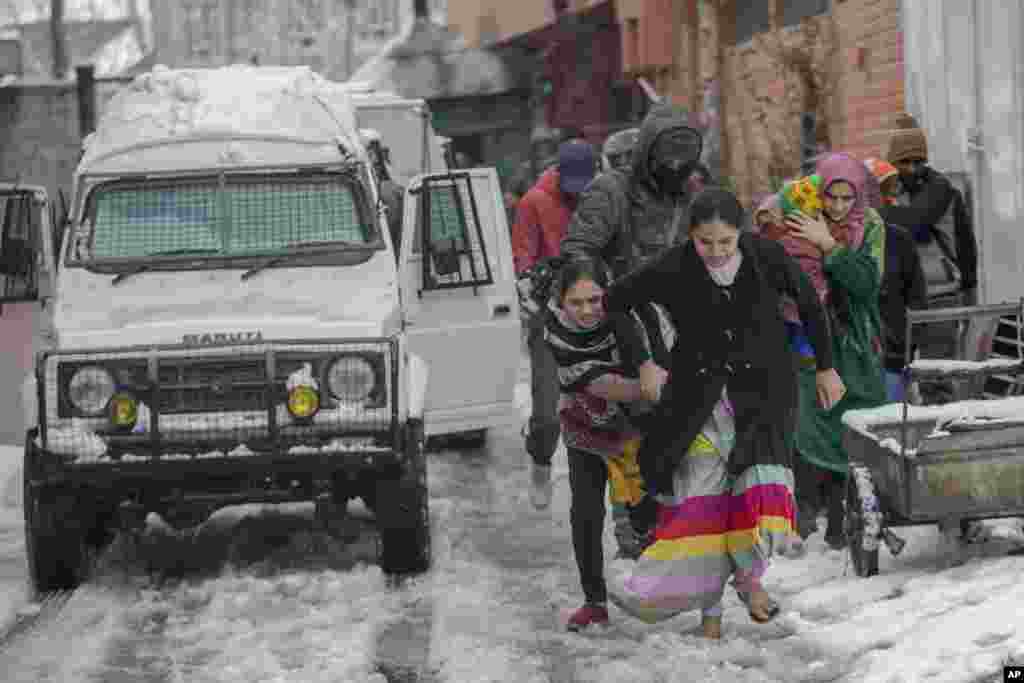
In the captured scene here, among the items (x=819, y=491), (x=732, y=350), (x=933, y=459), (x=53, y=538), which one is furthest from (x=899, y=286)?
(x=53, y=538)

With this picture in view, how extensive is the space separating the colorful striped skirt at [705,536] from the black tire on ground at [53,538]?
10.1 feet

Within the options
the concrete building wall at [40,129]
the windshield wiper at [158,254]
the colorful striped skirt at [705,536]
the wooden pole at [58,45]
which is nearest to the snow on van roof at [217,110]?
the windshield wiper at [158,254]

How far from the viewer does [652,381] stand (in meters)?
8.35

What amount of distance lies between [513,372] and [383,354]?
3.04 metres

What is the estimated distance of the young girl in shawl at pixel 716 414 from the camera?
8.30m

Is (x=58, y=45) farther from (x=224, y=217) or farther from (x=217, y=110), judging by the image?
(x=224, y=217)

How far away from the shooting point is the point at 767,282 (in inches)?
329

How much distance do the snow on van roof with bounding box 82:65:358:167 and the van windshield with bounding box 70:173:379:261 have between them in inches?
14.6

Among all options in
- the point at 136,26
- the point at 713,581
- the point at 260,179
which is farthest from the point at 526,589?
the point at 136,26

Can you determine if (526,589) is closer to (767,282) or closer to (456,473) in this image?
(767,282)

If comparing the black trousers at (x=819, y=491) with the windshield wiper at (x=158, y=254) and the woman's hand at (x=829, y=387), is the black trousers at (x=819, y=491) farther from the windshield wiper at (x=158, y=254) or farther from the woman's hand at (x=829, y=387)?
the windshield wiper at (x=158, y=254)

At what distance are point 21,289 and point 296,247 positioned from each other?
1.43m

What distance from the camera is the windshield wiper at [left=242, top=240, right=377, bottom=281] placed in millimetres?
10781

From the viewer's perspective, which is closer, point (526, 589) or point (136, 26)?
point (526, 589)
